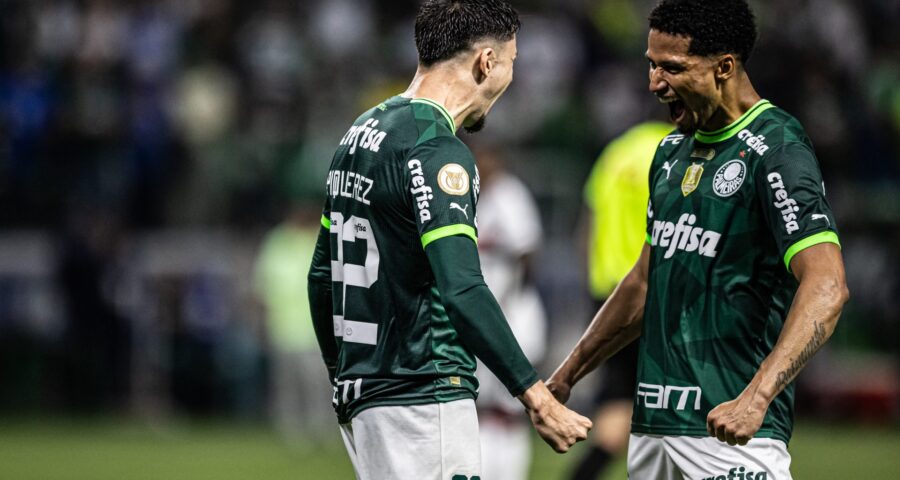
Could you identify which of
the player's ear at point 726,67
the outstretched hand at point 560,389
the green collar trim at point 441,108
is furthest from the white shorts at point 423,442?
the player's ear at point 726,67

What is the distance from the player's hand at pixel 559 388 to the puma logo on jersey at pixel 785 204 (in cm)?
123

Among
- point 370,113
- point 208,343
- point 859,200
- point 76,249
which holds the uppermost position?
point 370,113

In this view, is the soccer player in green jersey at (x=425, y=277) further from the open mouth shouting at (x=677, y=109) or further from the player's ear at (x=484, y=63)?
the open mouth shouting at (x=677, y=109)

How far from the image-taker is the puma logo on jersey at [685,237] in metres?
4.82

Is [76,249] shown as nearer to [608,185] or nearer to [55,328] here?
[55,328]

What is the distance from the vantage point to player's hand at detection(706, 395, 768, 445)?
4352mm

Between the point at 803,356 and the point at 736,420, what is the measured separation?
31 cm

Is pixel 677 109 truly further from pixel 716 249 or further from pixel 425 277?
pixel 425 277

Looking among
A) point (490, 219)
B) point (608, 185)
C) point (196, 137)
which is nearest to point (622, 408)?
point (608, 185)

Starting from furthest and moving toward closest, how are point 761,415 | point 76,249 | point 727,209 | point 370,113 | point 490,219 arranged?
point 76,249 < point 490,219 < point 370,113 < point 727,209 < point 761,415

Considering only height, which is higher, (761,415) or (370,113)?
(370,113)

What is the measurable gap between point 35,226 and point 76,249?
82 centimetres

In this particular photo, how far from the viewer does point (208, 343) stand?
637 inches

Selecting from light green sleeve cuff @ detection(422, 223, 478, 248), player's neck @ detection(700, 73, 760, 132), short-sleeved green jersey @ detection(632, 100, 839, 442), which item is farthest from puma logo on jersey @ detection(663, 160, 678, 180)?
light green sleeve cuff @ detection(422, 223, 478, 248)
